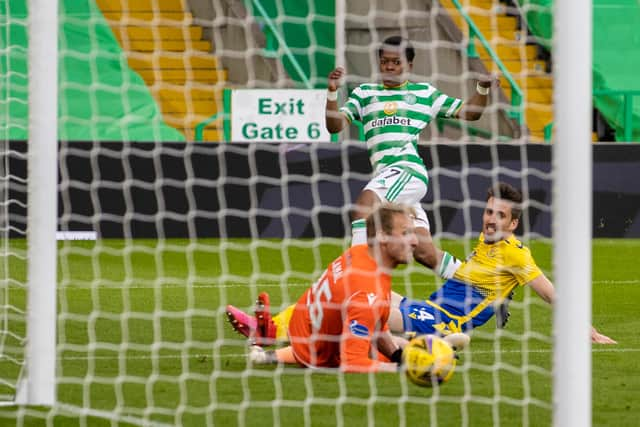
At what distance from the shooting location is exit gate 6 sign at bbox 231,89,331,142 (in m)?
15.2

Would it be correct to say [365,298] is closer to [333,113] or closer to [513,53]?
[333,113]

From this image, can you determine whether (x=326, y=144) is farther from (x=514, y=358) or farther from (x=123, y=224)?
(x=514, y=358)

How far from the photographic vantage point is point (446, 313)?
7.32 meters

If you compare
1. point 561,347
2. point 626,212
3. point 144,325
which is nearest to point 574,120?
point 561,347

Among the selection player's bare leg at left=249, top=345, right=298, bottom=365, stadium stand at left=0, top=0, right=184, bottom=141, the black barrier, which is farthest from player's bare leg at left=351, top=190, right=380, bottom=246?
stadium stand at left=0, top=0, right=184, bottom=141

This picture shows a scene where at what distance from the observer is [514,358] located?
7.04 m

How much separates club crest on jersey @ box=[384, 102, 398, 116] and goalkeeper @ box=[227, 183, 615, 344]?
1188 millimetres

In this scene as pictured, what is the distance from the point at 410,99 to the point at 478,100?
2.62ft

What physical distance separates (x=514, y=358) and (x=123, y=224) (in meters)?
7.91

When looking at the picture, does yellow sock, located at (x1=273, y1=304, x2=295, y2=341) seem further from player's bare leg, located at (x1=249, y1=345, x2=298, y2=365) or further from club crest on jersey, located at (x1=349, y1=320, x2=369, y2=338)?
club crest on jersey, located at (x1=349, y1=320, x2=369, y2=338)

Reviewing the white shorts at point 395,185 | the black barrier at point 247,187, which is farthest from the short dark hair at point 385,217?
the black barrier at point 247,187

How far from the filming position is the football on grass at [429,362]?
5688mm

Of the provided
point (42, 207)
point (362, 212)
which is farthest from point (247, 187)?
point (42, 207)

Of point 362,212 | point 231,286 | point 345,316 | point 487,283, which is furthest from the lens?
point 231,286
